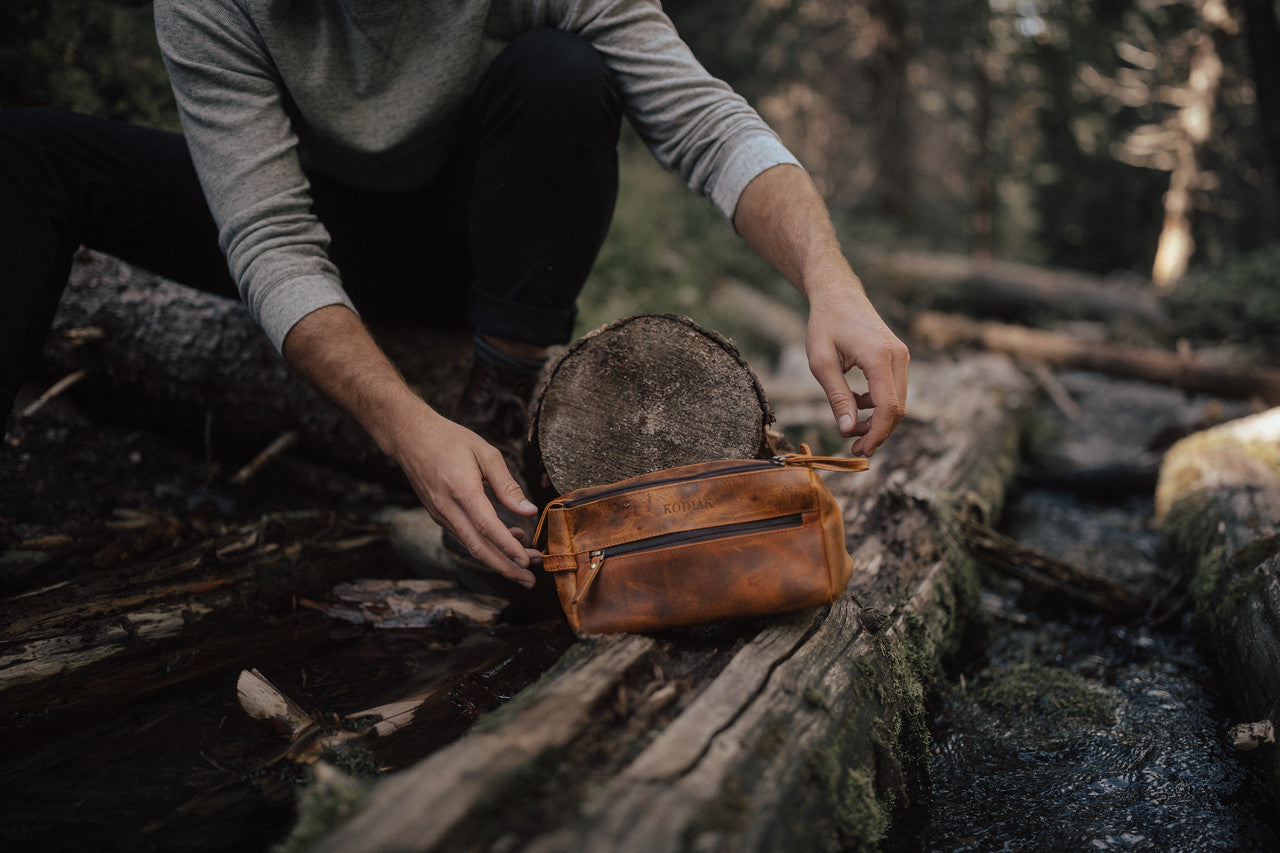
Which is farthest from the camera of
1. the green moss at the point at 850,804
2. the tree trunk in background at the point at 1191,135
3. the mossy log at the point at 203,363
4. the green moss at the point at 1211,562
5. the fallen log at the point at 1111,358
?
the tree trunk in background at the point at 1191,135

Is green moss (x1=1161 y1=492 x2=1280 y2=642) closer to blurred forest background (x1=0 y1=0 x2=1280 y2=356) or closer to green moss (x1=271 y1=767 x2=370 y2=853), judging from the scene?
green moss (x1=271 y1=767 x2=370 y2=853)

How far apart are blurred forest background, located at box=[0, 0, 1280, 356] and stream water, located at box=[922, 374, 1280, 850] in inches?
135

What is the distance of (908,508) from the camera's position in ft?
6.91

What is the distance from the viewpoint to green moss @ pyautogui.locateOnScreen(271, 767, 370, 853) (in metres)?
0.93

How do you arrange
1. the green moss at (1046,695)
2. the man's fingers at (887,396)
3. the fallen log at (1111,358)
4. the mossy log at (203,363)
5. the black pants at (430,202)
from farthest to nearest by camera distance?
1. the fallen log at (1111,358)
2. the mossy log at (203,363)
3. the green moss at (1046,695)
4. the black pants at (430,202)
5. the man's fingers at (887,396)

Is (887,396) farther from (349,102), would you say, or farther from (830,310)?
(349,102)

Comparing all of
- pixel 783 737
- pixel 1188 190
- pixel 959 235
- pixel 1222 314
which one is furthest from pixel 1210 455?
pixel 959 235

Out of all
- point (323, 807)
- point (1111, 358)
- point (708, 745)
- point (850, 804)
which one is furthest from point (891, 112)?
point (323, 807)

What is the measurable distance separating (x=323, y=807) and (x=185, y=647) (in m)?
0.97

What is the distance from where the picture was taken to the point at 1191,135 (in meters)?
11.3

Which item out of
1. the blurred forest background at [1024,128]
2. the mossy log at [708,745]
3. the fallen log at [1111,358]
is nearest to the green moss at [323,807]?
the mossy log at [708,745]

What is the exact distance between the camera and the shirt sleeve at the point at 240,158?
5.20 feet

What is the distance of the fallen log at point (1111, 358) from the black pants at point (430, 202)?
5.32m

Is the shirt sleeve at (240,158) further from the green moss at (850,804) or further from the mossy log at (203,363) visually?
the green moss at (850,804)
